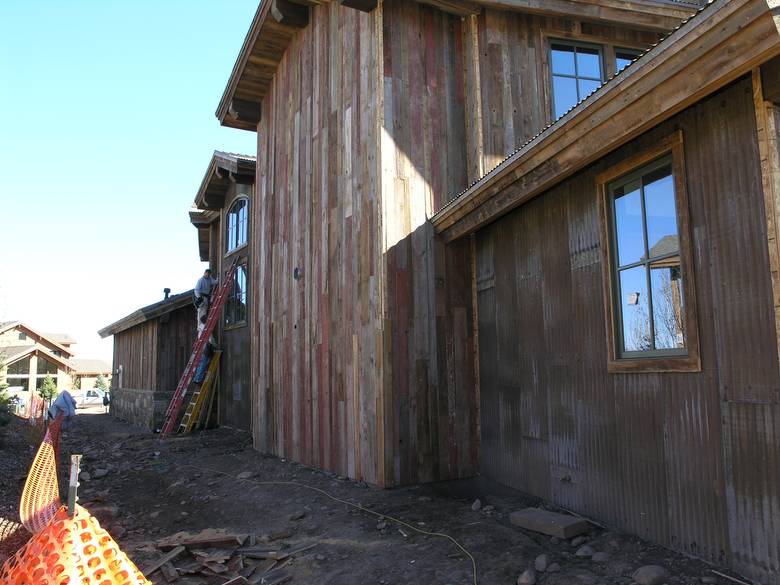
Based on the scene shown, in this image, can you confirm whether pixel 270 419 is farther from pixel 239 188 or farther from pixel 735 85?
pixel 735 85

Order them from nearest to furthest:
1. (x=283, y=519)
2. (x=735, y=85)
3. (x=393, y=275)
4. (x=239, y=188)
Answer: (x=735, y=85) → (x=283, y=519) → (x=393, y=275) → (x=239, y=188)

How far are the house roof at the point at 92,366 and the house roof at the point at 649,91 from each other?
64560mm

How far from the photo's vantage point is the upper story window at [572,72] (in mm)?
9250

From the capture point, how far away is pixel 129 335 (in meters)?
22.4

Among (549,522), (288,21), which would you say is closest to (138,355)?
(288,21)

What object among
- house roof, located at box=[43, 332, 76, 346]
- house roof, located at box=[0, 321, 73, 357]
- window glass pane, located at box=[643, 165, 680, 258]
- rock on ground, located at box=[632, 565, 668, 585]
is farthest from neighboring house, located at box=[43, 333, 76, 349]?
rock on ground, located at box=[632, 565, 668, 585]

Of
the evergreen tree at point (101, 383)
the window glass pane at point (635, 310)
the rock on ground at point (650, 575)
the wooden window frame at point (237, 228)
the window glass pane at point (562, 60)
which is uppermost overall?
the window glass pane at point (562, 60)

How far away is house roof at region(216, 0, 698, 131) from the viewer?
28.3 ft

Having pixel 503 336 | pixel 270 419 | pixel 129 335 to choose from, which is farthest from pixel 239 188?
pixel 503 336

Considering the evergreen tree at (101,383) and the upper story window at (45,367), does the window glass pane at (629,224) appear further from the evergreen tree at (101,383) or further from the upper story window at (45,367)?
the evergreen tree at (101,383)

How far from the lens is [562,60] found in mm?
9352

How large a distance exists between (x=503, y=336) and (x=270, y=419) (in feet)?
18.7

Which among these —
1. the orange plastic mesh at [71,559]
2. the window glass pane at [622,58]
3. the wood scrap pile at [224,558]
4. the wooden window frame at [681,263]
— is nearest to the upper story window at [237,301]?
the wood scrap pile at [224,558]

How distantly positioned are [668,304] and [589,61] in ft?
20.0
